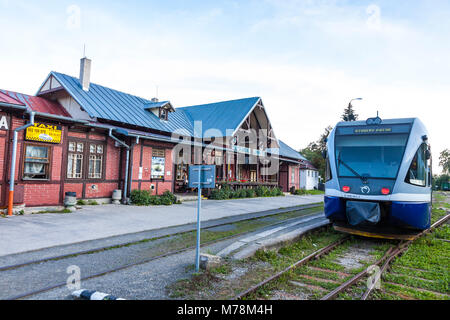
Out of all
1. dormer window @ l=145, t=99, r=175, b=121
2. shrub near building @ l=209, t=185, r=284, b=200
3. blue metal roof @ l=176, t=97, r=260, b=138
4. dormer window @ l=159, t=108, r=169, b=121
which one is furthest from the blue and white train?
blue metal roof @ l=176, t=97, r=260, b=138

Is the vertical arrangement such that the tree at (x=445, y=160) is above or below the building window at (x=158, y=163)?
above

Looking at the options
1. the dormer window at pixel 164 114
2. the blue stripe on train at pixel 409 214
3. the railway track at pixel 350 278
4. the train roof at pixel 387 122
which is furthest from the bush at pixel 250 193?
the blue stripe on train at pixel 409 214

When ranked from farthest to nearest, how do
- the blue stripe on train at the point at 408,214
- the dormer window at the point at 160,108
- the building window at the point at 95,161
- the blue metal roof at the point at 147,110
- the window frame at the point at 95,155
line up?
the dormer window at the point at 160,108 → the blue metal roof at the point at 147,110 → the building window at the point at 95,161 → the window frame at the point at 95,155 → the blue stripe on train at the point at 408,214

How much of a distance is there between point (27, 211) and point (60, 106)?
24.1ft

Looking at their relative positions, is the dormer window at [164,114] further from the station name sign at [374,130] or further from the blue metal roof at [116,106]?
the station name sign at [374,130]

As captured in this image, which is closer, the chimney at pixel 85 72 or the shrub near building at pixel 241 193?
the chimney at pixel 85 72

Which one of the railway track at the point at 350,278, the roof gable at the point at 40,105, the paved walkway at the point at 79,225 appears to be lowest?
the railway track at the point at 350,278

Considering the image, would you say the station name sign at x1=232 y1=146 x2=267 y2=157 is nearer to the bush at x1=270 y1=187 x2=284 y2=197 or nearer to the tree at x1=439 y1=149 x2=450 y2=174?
the bush at x1=270 y1=187 x2=284 y2=197

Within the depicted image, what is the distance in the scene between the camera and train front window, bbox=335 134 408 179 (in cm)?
722

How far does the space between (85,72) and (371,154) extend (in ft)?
51.1

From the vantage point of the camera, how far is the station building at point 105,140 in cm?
1127

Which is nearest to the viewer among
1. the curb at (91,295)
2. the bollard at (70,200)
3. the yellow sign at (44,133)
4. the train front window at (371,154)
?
the curb at (91,295)

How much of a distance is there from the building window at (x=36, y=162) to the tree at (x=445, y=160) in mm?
93080
